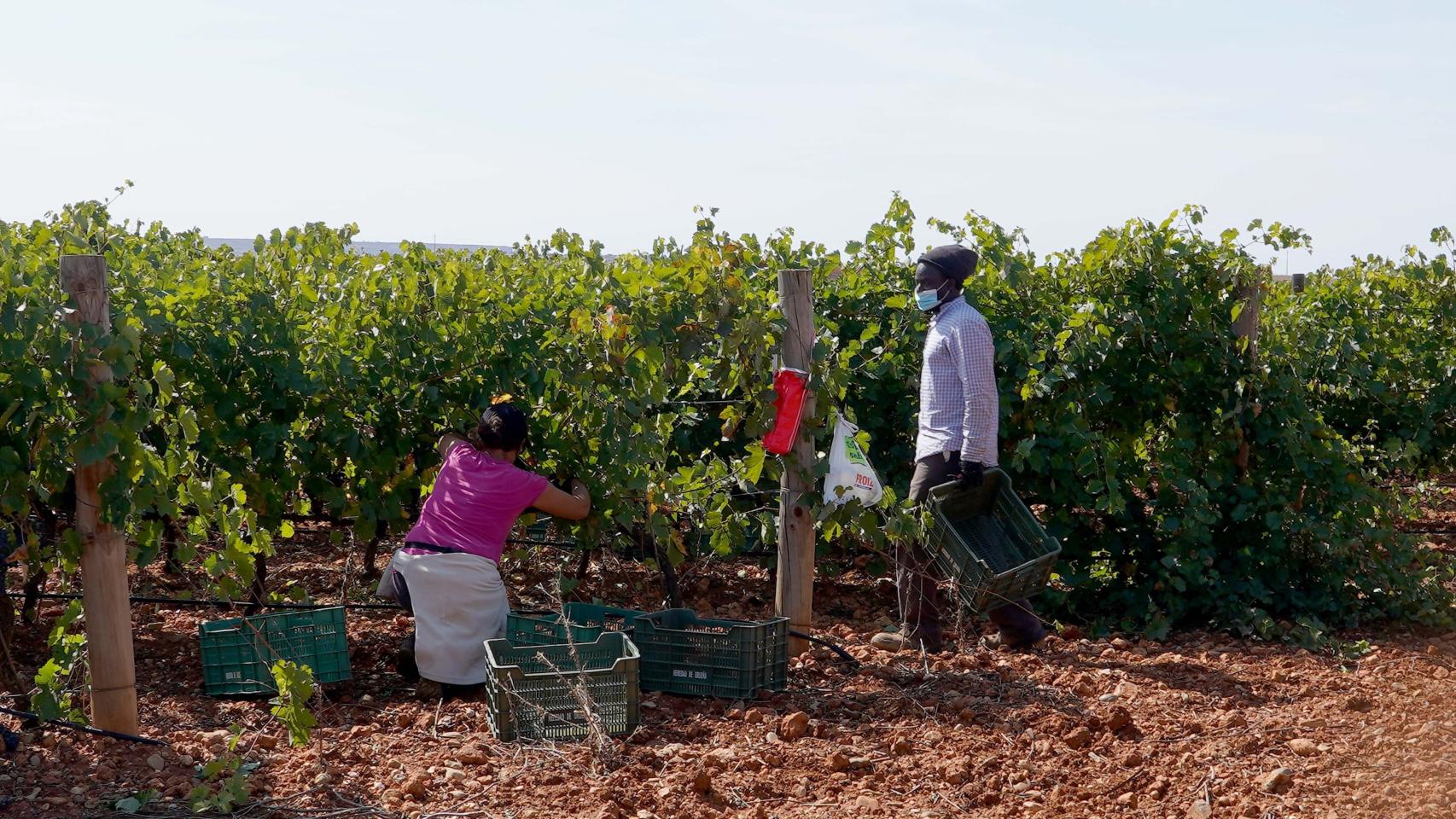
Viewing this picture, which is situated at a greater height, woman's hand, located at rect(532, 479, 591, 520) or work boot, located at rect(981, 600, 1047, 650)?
woman's hand, located at rect(532, 479, 591, 520)

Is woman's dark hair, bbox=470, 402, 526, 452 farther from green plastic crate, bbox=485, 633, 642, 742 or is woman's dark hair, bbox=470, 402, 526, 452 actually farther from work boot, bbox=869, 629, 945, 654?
work boot, bbox=869, 629, 945, 654

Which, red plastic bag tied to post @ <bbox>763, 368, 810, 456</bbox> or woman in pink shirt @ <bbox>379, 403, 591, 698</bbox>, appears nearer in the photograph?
woman in pink shirt @ <bbox>379, 403, 591, 698</bbox>

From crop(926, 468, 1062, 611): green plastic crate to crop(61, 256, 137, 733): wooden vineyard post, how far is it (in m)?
2.87

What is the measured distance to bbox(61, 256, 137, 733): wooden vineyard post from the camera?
3953 mm

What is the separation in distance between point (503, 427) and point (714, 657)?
1100mm

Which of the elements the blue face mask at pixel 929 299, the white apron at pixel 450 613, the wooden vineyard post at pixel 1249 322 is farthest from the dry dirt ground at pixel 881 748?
the blue face mask at pixel 929 299

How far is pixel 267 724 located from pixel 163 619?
5.69ft

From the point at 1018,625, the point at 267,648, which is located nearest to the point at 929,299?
the point at 1018,625

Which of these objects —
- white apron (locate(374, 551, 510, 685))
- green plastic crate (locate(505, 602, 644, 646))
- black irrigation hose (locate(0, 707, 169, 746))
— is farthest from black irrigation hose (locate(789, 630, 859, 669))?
black irrigation hose (locate(0, 707, 169, 746))

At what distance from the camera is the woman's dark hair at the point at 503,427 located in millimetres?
4922

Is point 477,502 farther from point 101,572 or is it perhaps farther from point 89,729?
point 89,729

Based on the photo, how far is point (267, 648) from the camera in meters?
4.74

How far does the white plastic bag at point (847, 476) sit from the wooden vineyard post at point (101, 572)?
2.40m

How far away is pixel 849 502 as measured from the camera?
5.08 meters
